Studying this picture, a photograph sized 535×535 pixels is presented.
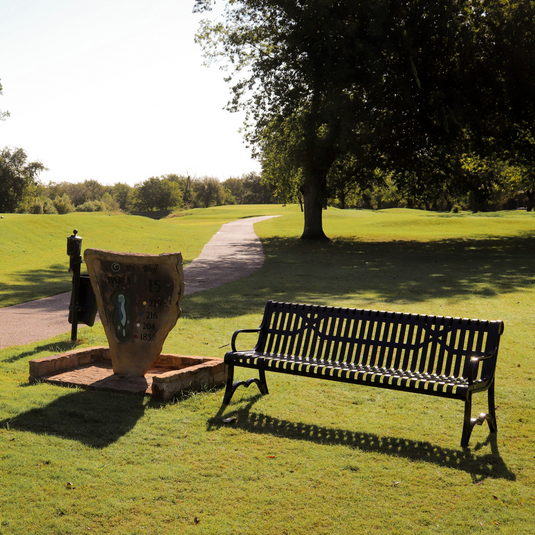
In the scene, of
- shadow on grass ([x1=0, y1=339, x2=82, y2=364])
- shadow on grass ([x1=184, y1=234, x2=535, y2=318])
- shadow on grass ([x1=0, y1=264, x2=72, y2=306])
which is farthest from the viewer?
shadow on grass ([x1=0, y1=264, x2=72, y2=306])

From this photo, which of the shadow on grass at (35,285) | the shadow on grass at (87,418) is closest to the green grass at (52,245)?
the shadow on grass at (35,285)

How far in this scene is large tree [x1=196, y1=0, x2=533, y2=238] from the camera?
21.3m

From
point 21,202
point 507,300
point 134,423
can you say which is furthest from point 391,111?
point 21,202

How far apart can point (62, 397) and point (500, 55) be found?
22.6 metres

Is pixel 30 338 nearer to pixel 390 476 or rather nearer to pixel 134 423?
pixel 134 423

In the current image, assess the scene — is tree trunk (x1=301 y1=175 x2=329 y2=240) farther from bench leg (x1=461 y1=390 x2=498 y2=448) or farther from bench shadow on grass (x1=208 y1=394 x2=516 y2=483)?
bench leg (x1=461 y1=390 x2=498 y2=448)

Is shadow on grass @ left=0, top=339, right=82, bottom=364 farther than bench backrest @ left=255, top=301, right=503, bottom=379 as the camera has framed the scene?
Yes

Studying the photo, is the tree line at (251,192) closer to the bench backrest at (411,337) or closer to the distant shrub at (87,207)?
the distant shrub at (87,207)

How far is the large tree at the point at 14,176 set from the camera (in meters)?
72.4

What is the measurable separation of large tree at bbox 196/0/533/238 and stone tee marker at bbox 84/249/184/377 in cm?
1666

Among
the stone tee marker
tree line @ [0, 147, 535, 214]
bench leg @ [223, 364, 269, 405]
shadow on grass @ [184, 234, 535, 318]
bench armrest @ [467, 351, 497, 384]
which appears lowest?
shadow on grass @ [184, 234, 535, 318]

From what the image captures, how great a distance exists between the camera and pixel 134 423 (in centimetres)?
498

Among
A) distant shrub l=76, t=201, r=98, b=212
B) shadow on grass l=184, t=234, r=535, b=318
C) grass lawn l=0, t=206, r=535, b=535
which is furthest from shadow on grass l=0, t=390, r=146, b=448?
distant shrub l=76, t=201, r=98, b=212

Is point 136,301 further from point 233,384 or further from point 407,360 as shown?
point 407,360
